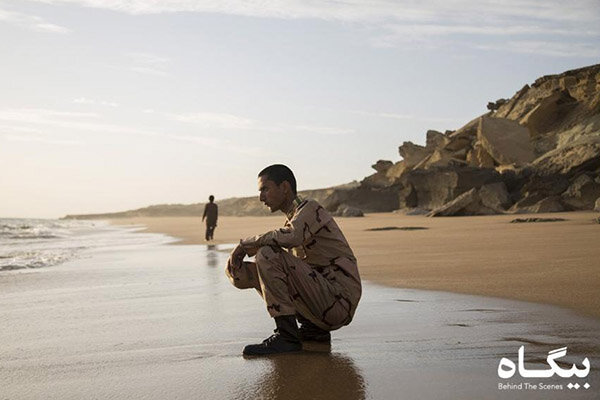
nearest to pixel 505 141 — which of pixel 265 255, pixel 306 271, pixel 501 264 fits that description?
pixel 501 264

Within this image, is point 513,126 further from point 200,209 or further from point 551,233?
point 200,209

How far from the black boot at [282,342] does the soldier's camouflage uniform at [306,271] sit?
0.19 feet

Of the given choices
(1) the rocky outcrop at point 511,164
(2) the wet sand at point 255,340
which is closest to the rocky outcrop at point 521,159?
(1) the rocky outcrop at point 511,164

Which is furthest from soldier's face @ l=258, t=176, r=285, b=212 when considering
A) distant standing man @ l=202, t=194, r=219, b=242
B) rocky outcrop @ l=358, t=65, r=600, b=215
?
rocky outcrop @ l=358, t=65, r=600, b=215

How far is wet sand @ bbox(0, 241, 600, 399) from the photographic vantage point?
325 cm

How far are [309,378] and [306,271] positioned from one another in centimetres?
87

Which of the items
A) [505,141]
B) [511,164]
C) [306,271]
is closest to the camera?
[306,271]

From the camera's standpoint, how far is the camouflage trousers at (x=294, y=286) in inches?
162

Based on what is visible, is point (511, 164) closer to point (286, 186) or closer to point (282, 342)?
point (286, 186)

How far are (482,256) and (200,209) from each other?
94.9 meters

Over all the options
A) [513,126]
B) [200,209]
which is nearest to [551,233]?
[513,126]

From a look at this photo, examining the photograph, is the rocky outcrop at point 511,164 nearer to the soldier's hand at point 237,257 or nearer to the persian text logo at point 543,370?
the soldier's hand at point 237,257

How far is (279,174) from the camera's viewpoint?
4359 millimetres

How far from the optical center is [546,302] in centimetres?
561
